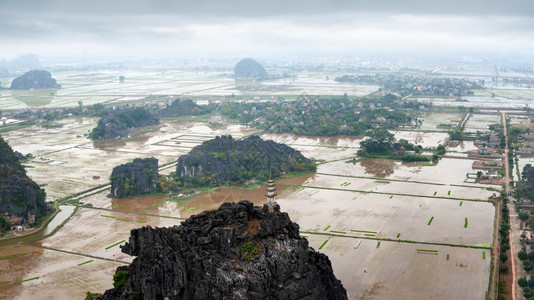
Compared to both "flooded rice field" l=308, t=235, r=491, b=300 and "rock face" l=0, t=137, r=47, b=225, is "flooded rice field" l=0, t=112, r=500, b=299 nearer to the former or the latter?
"flooded rice field" l=308, t=235, r=491, b=300

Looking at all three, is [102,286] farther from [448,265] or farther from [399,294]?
[448,265]

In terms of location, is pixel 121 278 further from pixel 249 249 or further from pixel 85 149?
pixel 85 149

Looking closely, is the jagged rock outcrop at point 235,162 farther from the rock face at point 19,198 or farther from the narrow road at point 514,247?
the narrow road at point 514,247

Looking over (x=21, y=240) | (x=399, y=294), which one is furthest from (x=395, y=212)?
(x=21, y=240)

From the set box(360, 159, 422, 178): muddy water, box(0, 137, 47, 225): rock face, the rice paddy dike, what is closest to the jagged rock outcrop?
the rice paddy dike

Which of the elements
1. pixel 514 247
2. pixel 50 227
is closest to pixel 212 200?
pixel 50 227

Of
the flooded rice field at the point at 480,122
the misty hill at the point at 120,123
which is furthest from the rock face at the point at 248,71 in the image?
the flooded rice field at the point at 480,122
